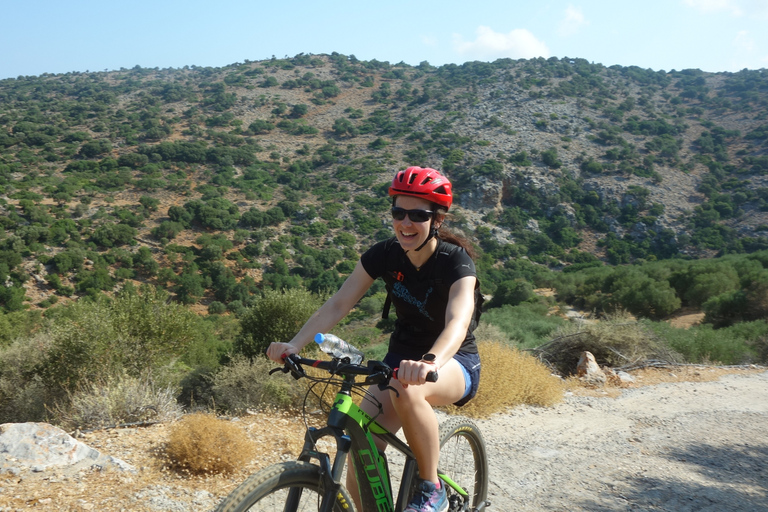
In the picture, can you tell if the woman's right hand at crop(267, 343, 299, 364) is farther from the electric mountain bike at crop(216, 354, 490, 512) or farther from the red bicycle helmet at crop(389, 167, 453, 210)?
the red bicycle helmet at crop(389, 167, 453, 210)

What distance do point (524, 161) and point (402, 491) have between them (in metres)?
46.7

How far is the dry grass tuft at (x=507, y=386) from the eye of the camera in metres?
5.87

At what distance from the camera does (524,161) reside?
4603cm

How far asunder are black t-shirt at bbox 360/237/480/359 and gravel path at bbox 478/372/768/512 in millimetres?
1949

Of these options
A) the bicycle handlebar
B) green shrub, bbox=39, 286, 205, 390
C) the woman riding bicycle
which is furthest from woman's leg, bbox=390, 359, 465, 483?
green shrub, bbox=39, 286, 205, 390

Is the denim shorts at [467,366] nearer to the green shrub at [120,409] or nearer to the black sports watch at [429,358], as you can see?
the black sports watch at [429,358]

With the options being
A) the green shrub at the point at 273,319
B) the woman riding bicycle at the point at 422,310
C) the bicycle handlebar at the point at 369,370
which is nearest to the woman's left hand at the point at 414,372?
the bicycle handlebar at the point at 369,370

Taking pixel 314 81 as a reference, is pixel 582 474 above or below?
below

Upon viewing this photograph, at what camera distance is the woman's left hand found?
5.54 ft

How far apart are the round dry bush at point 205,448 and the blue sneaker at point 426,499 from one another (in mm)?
2209

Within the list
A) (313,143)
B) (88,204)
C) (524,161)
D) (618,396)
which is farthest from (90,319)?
(313,143)

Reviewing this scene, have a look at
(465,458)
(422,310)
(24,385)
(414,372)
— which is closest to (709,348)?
(465,458)

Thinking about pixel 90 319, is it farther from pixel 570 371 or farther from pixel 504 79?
pixel 504 79

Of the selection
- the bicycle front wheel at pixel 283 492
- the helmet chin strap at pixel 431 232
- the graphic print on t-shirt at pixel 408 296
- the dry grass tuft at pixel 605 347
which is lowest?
the dry grass tuft at pixel 605 347
